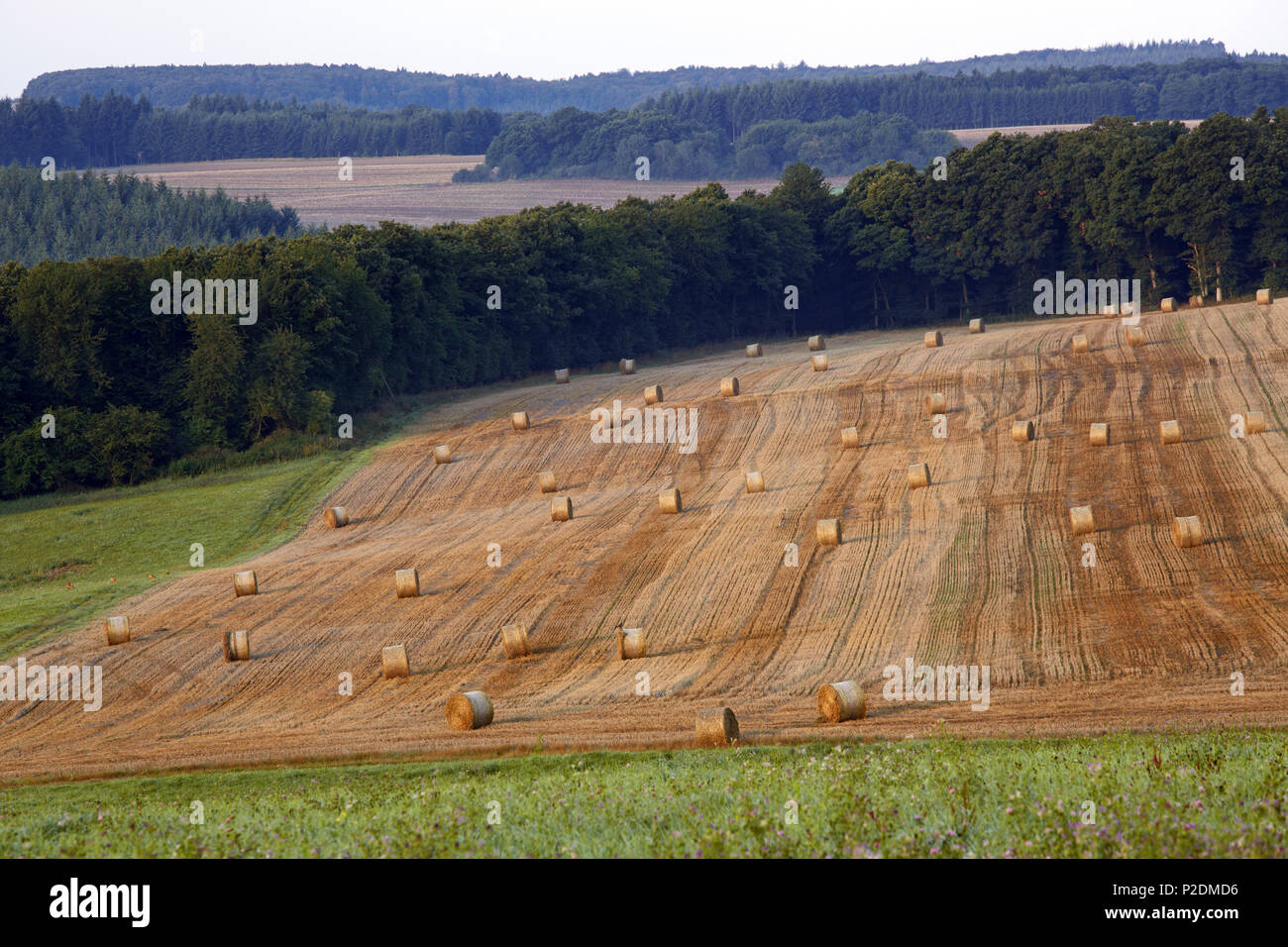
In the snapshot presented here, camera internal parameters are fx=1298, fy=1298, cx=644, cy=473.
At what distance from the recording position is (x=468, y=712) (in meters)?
23.9

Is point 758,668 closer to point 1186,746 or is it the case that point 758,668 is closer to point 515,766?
point 515,766

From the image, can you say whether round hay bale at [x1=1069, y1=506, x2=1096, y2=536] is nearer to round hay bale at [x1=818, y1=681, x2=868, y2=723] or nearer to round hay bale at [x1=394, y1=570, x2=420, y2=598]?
round hay bale at [x1=818, y1=681, x2=868, y2=723]

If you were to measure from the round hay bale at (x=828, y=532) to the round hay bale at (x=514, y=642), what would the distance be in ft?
32.1

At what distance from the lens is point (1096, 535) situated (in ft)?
111

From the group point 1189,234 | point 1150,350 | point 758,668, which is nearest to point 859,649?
point 758,668

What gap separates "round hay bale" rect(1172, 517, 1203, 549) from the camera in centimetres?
3180

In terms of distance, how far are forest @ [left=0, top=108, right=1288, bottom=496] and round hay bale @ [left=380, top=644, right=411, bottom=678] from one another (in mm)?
34882

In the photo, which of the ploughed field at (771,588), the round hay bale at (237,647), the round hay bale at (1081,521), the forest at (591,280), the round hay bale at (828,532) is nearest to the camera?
the ploughed field at (771,588)

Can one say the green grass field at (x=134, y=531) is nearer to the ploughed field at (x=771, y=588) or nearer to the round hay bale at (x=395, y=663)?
the ploughed field at (x=771, y=588)

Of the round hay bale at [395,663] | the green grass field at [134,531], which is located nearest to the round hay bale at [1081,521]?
the round hay bale at [395,663]

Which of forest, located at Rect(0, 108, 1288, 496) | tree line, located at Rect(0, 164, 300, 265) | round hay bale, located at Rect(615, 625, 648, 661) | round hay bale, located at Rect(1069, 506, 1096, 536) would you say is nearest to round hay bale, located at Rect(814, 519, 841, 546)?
round hay bale, located at Rect(1069, 506, 1096, 536)

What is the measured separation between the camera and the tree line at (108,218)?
151 meters

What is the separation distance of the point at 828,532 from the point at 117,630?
62.4ft
